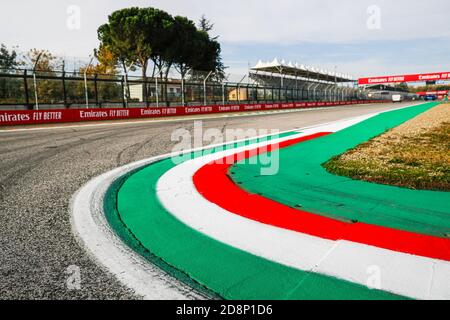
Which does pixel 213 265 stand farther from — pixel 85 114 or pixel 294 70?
pixel 294 70

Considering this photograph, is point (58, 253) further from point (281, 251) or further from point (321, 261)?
point (321, 261)

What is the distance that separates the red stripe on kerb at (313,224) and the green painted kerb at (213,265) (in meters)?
0.60

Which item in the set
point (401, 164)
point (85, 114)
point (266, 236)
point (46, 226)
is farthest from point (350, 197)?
point (85, 114)

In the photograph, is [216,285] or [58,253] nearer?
[216,285]

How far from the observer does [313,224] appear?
8.67ft

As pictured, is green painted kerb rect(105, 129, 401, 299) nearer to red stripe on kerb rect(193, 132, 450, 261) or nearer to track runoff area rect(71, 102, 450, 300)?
track runoff area rect(71, 102, 450, 300)

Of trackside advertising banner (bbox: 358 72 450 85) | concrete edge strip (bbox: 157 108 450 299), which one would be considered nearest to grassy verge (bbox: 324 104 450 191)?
concrete edge strip (bbox: 157 108 450 299)

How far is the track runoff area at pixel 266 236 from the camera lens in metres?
1.78

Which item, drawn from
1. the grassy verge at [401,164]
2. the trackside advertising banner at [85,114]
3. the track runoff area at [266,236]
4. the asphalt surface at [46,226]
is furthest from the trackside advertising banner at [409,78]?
the asphalt surface at [46,226]

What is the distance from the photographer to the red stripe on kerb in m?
2.21

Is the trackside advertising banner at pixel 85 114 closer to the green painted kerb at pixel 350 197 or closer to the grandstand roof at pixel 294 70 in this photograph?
the green painted kerb at pixel 350 197

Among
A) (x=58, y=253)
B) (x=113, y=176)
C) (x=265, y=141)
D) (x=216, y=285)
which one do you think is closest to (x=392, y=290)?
(x=216, y=285)
